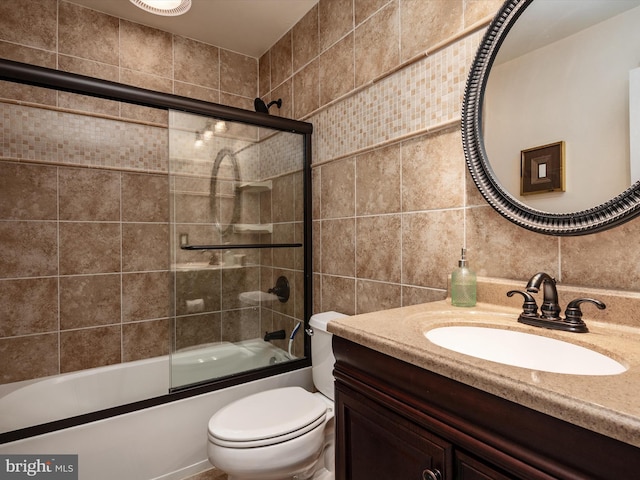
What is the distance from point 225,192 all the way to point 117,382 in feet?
4.22

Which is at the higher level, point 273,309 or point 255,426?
point 273,309

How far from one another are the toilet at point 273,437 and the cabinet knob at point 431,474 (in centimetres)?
72

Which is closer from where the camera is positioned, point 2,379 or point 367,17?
point 367,17

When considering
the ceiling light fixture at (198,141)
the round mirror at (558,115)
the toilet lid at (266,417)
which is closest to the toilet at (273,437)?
the toilet lid at (266,417)

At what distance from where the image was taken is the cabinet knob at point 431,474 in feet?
2.12

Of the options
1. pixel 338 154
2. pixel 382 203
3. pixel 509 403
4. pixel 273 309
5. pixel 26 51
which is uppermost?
pixel 26 51

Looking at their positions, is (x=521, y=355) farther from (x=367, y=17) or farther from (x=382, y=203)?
(x=367, y=17)

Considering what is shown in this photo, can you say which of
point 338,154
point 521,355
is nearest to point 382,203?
point 338,154

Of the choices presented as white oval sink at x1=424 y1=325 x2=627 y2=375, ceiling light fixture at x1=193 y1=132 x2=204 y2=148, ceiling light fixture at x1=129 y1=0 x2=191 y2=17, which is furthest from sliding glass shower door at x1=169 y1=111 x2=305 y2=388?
white oval sink at x1=424 y1=325 x2=627 y2=375

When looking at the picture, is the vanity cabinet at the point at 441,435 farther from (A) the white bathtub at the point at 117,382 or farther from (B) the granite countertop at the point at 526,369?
(A) the white bathtub at the point at 117,382

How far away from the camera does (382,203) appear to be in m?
1.56

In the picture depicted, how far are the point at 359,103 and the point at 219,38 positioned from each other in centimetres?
132

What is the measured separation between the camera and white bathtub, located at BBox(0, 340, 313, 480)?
4.61 ft

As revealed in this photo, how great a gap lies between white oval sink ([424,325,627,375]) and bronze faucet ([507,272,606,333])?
4 centimetres
